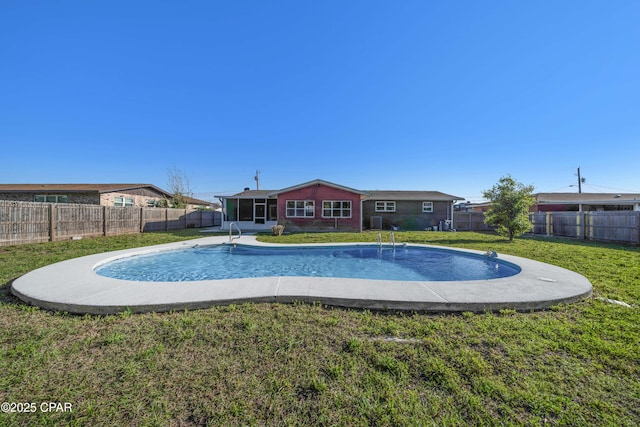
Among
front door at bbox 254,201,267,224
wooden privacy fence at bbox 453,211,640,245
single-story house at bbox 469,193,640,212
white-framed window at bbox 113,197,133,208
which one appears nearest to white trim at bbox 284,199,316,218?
front door at bbox 254,201,267,224

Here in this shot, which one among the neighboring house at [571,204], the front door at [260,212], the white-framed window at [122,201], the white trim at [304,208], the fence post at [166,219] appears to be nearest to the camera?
the white trim at [304,208]

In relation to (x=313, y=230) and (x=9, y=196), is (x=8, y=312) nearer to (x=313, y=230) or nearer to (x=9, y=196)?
(x=313, y=230)

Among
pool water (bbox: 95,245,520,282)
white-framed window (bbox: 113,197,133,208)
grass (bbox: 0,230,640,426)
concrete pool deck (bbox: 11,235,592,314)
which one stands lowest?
pool water (bbox: 95,245,520,282)

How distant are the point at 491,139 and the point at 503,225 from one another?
26.2 feet

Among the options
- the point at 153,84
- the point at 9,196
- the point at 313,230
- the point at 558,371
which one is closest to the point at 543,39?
the point at 558,371

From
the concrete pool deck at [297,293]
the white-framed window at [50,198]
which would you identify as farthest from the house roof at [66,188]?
the concrete pool deck at [297,293]

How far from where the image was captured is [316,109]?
58.4 feet

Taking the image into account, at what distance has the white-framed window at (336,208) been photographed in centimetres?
1944

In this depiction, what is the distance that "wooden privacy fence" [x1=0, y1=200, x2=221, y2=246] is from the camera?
10.4 meters

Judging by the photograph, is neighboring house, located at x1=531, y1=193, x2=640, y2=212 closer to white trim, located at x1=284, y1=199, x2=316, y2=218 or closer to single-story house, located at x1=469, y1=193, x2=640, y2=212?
single-story house, located at x1=469, y1=193, x2=640, y2=212

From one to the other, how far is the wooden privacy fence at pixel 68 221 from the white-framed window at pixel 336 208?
43.1 ft

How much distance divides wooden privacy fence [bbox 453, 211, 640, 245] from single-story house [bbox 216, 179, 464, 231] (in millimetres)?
6093

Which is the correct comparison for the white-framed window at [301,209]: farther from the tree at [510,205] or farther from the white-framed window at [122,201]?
the white-framed window at [122,201]

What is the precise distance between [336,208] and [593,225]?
15125mm
